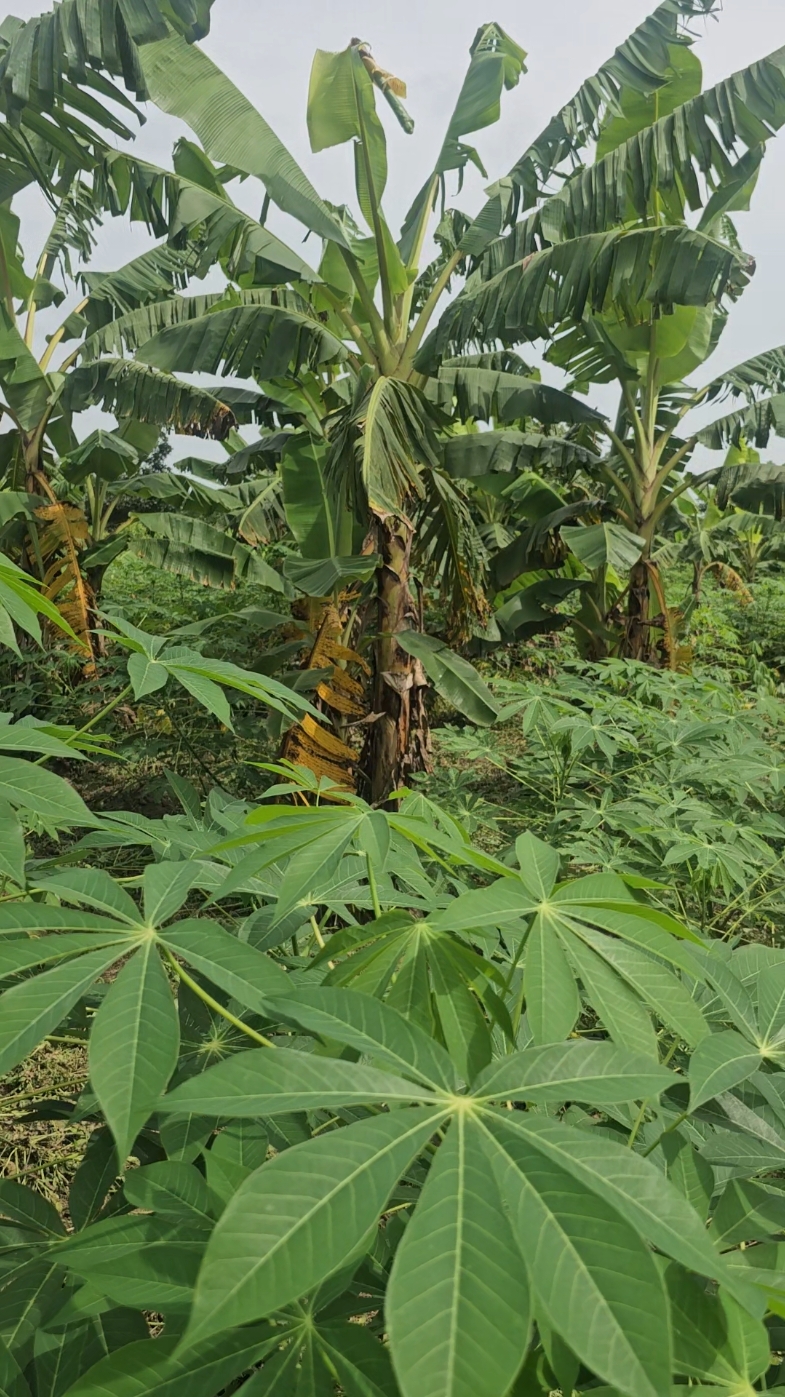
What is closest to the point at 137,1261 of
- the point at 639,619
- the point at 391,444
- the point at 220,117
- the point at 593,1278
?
the point at 593,1278

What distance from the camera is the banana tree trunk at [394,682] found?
4016 mm

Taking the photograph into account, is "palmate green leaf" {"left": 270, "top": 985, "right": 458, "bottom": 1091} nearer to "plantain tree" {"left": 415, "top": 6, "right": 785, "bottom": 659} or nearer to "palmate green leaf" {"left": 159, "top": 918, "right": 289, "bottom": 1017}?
"palmate green leaf" {"left": 159, "top": 918, "right": 289, "bottom": 1017}

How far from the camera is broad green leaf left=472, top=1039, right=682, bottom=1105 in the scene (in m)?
0.43

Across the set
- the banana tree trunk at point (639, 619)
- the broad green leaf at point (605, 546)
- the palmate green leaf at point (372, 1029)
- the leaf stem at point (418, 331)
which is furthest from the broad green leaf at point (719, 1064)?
the banana tree trunk at point (639, 619)

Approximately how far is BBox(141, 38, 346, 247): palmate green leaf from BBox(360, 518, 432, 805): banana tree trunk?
55.6 inches

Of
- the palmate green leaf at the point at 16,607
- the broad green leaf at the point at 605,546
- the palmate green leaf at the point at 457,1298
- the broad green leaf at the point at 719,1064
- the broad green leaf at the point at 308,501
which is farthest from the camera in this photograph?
the broad green leaf at the point at 605,546

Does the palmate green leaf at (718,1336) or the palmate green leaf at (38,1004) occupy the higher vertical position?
the palmate green leaf at (38,1004)

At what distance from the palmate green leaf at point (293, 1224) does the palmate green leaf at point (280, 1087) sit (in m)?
0.03

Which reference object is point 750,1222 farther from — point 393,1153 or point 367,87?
point 367,87

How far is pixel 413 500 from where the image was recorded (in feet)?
14.3

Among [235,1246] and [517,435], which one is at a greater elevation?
[517,435]

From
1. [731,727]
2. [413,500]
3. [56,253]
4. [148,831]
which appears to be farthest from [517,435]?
[148,831]

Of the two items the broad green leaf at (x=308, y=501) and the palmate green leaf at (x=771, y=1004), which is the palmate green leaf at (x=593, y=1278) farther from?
the broad green leaf at (x=308, y=501)

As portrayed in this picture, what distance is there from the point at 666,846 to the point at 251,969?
1940 mm
